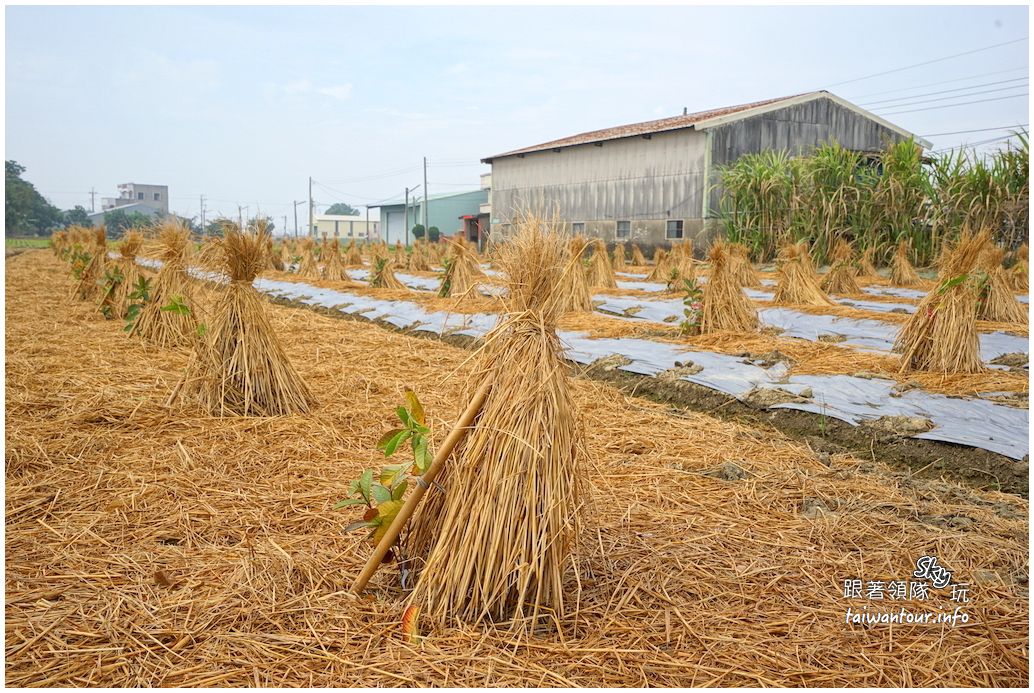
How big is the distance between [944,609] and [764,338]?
456 centimetres

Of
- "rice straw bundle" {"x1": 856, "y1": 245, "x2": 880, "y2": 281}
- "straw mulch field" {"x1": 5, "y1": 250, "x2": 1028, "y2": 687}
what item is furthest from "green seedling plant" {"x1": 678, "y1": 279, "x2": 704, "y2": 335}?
"rice straw bundle" {"x1": 856, "y1": 245, "x2": 880, "y2": 281}

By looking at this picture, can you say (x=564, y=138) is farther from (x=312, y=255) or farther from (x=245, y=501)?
(x=245, y=501)

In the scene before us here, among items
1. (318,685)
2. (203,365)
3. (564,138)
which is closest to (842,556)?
(318,685)

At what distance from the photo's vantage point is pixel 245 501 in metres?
2.89

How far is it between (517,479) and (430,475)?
9.6 inches

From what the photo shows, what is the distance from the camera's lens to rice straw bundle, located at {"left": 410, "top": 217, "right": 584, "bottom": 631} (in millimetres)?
1901

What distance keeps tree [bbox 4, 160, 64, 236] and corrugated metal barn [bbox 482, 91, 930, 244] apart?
104 feet

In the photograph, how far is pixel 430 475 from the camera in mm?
1987

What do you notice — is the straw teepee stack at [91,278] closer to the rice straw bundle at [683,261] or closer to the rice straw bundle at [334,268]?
the rice straw bundle at [334,268]

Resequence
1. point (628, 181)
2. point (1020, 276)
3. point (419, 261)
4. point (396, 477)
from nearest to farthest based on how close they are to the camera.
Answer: point (396, 477) → point (1020, 276) → point (419, 261) → point (628, 181)

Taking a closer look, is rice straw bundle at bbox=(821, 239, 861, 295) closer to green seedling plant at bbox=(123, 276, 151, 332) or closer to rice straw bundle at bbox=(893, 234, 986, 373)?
rice straw bundle at bbox=(893, 234, 986, 373)

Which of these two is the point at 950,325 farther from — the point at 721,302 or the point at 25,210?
the point at 25,210

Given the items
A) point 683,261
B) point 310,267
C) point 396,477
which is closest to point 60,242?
point 310,267

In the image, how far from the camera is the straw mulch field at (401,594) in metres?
1.81
